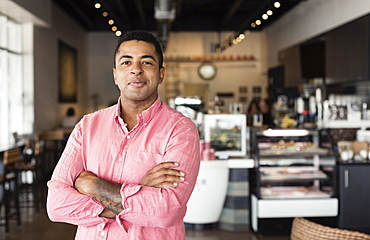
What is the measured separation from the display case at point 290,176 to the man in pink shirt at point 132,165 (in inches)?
138

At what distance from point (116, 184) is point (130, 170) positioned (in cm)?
8

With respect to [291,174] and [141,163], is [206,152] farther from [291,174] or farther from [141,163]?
[141,163]

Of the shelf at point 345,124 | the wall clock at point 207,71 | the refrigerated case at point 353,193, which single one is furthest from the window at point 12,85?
the refrigerated case at point 353,193

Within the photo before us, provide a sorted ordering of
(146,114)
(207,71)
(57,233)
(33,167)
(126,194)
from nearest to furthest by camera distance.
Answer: (126,194) < (146,114) < (57,233) < (33,167) < (207,71)

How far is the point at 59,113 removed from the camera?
10625mm

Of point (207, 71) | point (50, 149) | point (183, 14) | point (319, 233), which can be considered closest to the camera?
point (319, 233)

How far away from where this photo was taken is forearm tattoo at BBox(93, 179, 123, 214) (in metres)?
1.62

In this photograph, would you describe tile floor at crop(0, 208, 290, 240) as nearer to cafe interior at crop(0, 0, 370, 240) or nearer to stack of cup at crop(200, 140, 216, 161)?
cafe interior at crop(0, 0, 370, 240)

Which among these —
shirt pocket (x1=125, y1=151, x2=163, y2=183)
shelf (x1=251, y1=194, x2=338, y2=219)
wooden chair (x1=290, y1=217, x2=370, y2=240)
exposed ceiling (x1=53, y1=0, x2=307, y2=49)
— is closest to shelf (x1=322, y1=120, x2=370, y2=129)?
shelf (x1=251, y1=194, x2=338, y2=219)

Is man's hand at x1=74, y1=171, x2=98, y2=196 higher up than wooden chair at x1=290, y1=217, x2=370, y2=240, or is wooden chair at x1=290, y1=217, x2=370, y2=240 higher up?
man's hand at x1=74, y1=171, x2=98, y2=196

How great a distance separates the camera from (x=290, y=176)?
211 inches

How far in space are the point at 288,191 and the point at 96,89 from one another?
9.52 m

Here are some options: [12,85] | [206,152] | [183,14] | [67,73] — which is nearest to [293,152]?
[206,152]

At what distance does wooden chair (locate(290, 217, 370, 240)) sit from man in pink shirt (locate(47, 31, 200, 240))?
1040mm
